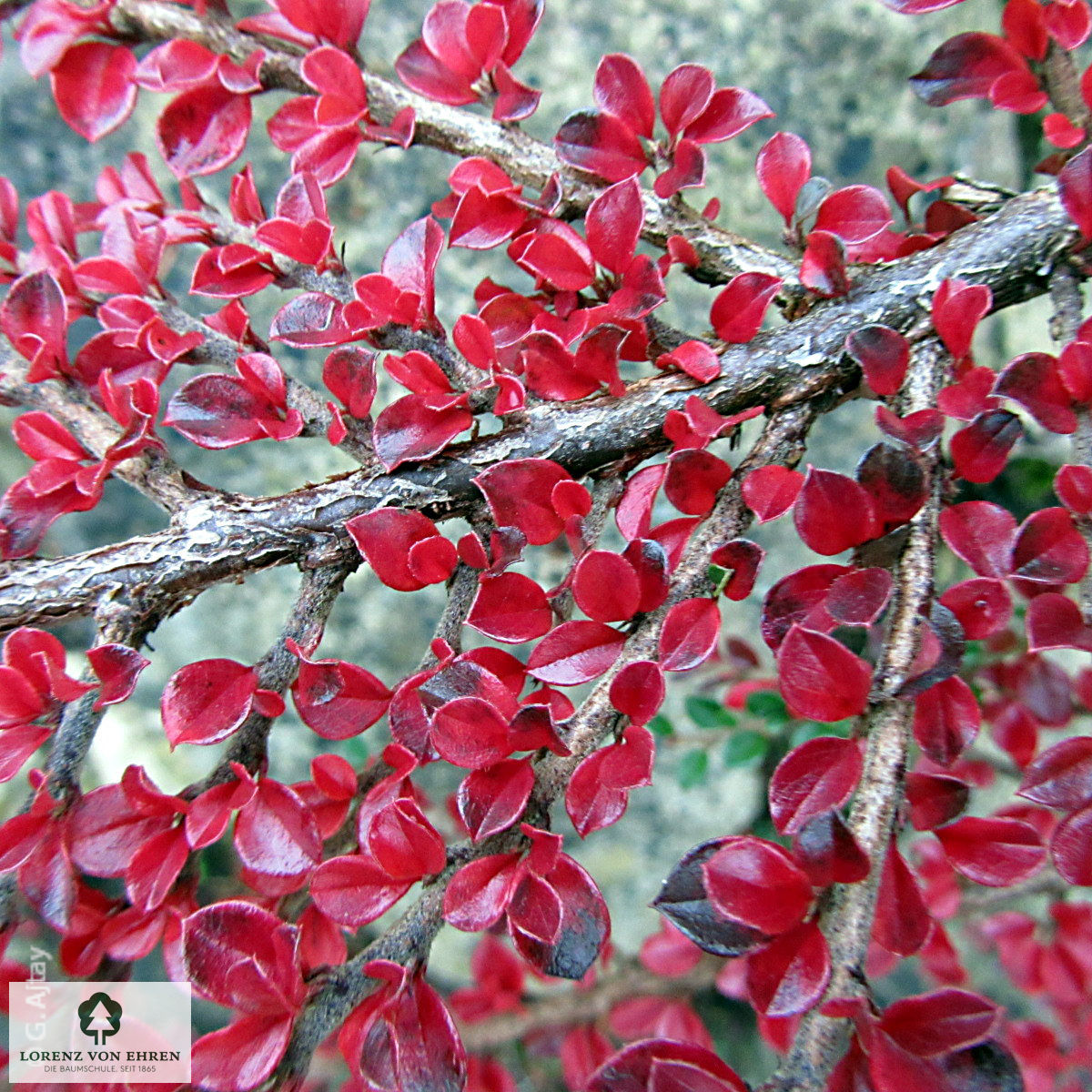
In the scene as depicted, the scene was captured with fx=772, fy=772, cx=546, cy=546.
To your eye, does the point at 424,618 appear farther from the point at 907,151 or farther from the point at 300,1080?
the point at 907,151

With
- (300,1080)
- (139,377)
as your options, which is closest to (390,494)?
(139,377)

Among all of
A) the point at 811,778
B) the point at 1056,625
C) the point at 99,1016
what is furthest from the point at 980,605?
the point at 99,1016

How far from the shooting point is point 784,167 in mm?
564

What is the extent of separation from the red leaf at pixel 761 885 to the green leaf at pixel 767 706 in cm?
62

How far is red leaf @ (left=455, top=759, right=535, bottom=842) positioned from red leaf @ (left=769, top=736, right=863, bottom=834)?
138 millimetres

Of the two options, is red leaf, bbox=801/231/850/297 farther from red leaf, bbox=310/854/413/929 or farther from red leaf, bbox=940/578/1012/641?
red leaf, bbox=310/854/413/929

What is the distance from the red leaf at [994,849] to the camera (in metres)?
0.41

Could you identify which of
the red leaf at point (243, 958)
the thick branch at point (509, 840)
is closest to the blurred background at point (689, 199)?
the thick branch at point (509, 840)

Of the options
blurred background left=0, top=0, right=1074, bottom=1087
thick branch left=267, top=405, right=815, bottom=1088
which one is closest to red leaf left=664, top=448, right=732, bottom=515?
thick branch left=267, top=405, right=815, bottom=1088

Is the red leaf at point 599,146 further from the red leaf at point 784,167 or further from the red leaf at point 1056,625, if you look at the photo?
the red leaf at point 1056,625

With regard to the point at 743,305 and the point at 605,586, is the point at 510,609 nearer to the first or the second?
the point at 605,586

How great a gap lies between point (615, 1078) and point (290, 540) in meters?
0.37

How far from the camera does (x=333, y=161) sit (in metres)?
0.62

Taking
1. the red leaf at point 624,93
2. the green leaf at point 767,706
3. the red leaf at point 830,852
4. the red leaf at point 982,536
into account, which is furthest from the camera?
the green leaf at point 767,706
